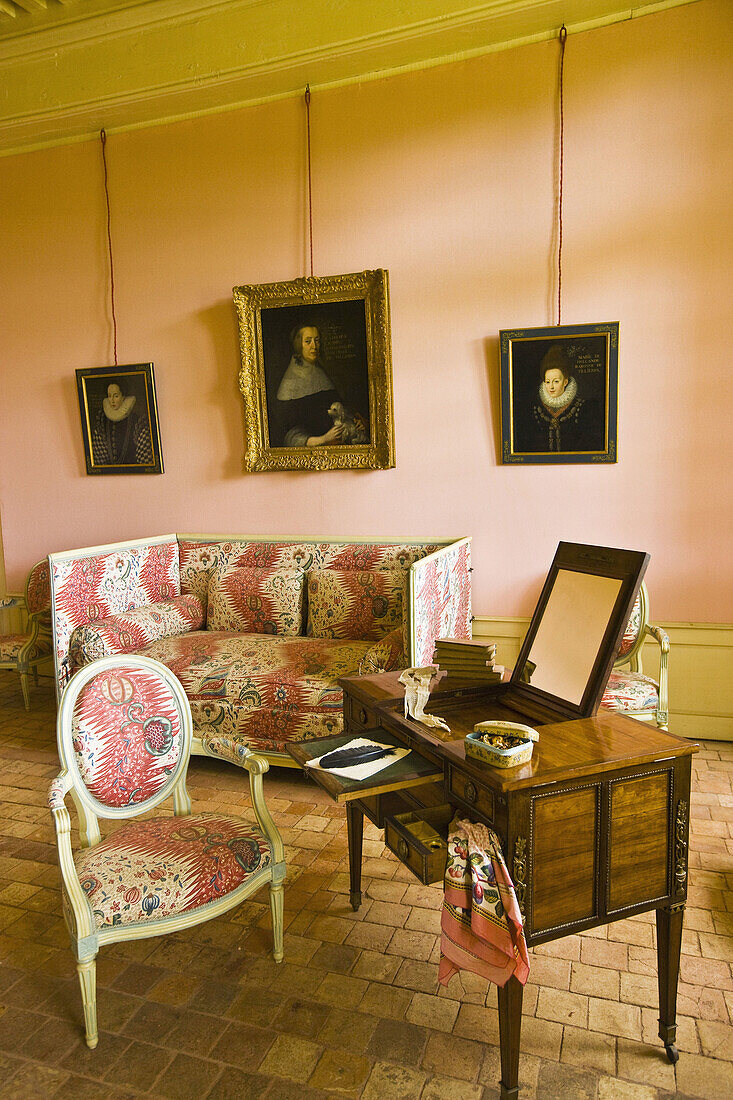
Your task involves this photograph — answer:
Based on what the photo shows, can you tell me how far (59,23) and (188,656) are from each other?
4351 mm

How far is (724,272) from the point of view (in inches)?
169

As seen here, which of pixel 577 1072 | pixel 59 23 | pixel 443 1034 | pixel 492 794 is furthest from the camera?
pixel 59 23

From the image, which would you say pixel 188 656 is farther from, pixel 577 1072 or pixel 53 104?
pixel 53 104

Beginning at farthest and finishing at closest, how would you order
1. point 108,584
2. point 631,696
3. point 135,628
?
point 108,584, point 135,628, point 631,696

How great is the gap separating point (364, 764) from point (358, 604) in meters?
2.68

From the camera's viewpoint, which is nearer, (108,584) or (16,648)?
(108,584)

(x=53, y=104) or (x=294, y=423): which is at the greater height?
(x=53, y=104)

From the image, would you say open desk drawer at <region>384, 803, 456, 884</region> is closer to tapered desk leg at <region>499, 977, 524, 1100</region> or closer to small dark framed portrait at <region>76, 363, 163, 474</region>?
tapered desk leg at <region>499, 977, 524, 1100</region>

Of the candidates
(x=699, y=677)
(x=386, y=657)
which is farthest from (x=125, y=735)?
(x=699, y=677)

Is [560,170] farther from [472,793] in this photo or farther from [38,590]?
[38,590]

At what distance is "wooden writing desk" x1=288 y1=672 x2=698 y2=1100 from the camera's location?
6.36 ft

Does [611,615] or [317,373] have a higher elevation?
[317,373]

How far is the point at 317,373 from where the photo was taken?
207 inches

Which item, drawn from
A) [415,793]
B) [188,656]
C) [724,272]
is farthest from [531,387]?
[415,793]
